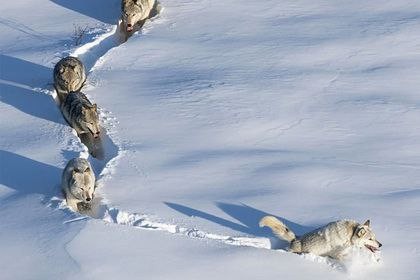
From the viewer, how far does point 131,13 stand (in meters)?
14.2

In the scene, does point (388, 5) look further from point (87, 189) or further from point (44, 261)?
point (44, 261)

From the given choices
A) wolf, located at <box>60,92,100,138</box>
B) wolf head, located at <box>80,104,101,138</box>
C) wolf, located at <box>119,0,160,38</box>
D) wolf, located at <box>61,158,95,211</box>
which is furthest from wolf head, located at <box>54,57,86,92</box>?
wolf, located at <box>61,158,95,211</box>

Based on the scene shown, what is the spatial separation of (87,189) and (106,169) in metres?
0.74

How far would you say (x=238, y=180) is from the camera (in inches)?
400

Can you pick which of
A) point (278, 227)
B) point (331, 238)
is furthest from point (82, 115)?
point (331, 238)

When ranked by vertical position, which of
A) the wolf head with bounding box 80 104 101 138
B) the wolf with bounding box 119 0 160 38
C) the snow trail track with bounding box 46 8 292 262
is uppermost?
the wolf with bounding box 119 0 160 38

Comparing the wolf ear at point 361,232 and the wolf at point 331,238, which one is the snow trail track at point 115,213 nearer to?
the wolf at point 331,238

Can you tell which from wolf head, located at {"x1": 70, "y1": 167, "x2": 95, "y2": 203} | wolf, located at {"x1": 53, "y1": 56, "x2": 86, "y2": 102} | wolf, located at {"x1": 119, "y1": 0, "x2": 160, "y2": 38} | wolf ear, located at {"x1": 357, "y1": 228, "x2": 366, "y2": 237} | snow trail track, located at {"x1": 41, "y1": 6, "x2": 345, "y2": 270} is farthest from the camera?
wolf, located at {"x1": 119, "y1": 0, "x2": 160, "y2": 38}

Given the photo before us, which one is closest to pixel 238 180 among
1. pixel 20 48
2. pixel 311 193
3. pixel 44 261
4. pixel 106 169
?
pixel 311 193

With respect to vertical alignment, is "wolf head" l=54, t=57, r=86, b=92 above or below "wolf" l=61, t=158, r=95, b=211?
above

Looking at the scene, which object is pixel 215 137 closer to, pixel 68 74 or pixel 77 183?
pixel 77 183

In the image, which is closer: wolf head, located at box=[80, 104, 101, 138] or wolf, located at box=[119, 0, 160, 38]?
wolf head, located at box=[80, 104, 101, 138]

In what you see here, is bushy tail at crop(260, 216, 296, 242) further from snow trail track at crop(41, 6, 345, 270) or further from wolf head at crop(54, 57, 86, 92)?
wolf head at crop(54, 57, 86, 92)

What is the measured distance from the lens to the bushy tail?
29.5 feet
